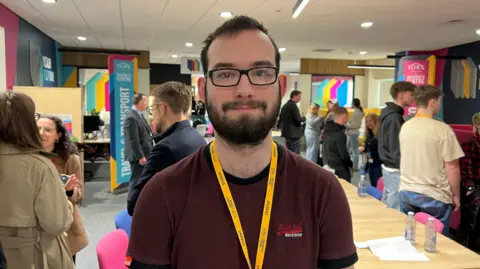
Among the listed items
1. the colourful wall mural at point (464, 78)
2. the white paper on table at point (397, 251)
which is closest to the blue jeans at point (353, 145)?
the colourful wall mural at point (464, 78)

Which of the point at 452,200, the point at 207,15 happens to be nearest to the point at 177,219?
the point at 452,200

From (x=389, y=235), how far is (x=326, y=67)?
11230 millimetres

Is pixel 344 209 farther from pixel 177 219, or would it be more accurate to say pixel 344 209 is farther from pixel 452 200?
pixel 452 200

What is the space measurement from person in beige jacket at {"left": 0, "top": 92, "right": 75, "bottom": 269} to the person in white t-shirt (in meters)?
2.58

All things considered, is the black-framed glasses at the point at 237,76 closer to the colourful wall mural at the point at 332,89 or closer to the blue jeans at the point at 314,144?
the blue jeans at the point at 314,144

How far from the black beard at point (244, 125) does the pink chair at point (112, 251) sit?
4.04 ft

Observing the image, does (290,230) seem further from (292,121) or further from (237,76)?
(292,121)

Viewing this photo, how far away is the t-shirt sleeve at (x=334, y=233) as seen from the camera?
1.05 metres

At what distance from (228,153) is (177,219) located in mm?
208

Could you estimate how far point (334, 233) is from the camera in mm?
1054

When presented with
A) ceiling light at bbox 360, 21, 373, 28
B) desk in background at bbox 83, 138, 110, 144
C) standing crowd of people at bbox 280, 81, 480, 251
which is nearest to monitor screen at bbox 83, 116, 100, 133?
desk in background at bbox 83, 138, 110, 144

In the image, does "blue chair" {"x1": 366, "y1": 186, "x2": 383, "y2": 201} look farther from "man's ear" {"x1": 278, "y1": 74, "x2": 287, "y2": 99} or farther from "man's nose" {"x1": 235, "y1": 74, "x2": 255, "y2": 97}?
"man's nose" {"x1": 235, "y1": 74, "x2": 255, "y2": 97}

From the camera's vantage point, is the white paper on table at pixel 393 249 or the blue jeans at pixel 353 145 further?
the blue jeans at pixel 353 145

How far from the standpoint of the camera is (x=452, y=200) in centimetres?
325
